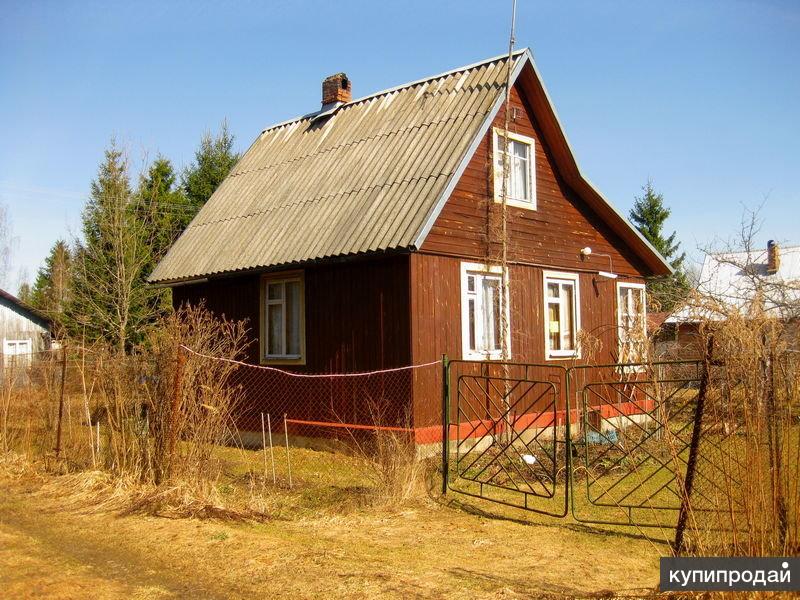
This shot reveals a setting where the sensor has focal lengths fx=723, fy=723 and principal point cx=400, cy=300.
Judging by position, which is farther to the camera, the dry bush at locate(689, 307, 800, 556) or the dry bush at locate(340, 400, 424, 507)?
the dry bush at locate(340, 400, 424, 507)

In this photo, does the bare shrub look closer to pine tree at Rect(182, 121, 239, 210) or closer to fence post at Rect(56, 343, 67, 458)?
fence post at Rect(56, 343, 67, 458)

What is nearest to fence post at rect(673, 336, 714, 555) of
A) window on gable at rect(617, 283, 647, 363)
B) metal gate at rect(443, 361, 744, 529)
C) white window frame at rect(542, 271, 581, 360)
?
metal gate at rect(443, 361, 744, 529)

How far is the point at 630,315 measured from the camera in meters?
17.7

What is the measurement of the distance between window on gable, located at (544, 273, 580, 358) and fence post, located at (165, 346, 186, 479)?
829cm

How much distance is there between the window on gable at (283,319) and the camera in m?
14.3

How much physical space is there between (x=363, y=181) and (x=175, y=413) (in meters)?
6.94

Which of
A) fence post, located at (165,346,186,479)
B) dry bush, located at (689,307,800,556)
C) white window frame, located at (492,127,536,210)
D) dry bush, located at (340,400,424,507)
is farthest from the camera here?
white window frame, located at (492,127,536,210)

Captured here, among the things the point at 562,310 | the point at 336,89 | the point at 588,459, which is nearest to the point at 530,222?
the point at 562,310

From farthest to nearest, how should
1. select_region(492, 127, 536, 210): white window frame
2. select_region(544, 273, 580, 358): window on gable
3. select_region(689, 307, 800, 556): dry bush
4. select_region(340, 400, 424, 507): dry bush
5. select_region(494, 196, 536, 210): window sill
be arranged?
1. select_region(544, 273, 580, 358): window on gable
2. select_region(494, 196, 536, 210): window sill
3. select_region(492, 127, 536, 210): white window frame
4. select_region(340, 400, 424, 507): dry bush
5. select_region(689, 307, 800, 556): dry bush

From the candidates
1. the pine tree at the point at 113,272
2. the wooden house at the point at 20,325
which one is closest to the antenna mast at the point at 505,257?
the pine tree at the point at 113,272

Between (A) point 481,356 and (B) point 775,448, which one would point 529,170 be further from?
(B) point 775,448

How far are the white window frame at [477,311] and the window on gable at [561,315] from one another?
163 centimetres

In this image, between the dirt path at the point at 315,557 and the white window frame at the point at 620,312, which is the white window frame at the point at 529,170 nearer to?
the white window frame at the point at 620,312

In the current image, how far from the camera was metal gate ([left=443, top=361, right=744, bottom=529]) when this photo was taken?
6.29 metres
